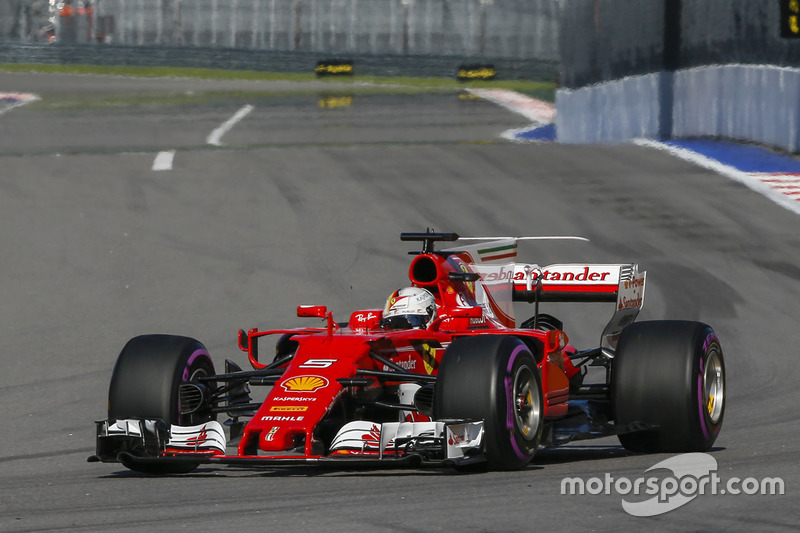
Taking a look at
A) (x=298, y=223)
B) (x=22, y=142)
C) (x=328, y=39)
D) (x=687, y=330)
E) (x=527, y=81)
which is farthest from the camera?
(x=328, y=39)

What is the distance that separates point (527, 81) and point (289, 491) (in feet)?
121

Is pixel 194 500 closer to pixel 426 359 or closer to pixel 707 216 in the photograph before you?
pixel 426 359

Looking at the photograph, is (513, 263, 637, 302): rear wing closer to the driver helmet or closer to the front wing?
the driver helmet

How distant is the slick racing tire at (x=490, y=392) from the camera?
805cm

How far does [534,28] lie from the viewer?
4778cm

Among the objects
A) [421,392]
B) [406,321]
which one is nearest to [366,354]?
[421,392]

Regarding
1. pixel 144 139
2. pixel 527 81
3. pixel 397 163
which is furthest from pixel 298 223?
pixel 527 81

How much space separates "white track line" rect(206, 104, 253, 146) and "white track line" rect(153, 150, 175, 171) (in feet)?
8.69

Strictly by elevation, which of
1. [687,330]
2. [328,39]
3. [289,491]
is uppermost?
[328,39]

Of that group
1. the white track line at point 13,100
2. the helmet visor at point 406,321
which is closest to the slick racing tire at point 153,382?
the helmet visor at point 406,321

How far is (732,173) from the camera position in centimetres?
2277

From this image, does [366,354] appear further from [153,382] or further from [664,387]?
[664,387]

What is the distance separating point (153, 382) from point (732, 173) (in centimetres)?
1553

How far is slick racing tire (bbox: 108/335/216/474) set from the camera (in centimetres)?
890
